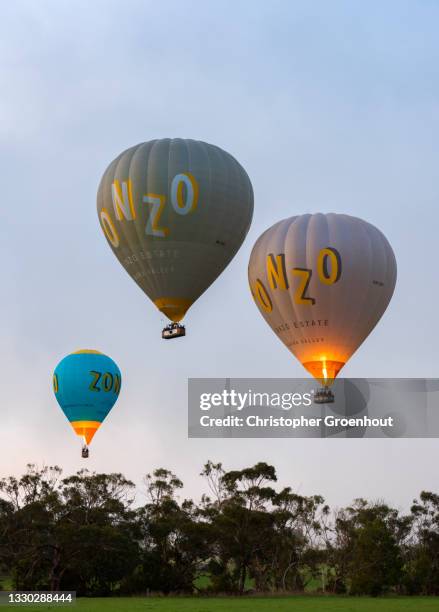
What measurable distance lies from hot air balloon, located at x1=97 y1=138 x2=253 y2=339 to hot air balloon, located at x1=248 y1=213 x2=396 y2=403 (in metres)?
2.25

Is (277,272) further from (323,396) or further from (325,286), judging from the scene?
(323,396)

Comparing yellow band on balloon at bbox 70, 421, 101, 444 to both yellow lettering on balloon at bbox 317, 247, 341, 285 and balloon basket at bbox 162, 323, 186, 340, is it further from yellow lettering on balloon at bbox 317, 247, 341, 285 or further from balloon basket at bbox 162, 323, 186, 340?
yellow lettering on balloon at bbox 317, 247, 341, 285

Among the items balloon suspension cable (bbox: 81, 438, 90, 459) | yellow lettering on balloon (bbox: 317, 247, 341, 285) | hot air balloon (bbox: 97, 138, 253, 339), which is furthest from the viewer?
balloon suspension cable (bbox: 81, 438, 90, 459)

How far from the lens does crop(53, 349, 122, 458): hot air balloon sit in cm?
4747

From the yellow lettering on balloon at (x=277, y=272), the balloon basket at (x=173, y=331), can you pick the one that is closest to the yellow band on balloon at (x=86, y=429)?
the balloon basket at (x=173, y=331)

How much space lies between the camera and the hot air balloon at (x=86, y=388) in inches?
1869

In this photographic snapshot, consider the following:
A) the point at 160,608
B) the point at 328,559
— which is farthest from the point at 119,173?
the point at 328,559

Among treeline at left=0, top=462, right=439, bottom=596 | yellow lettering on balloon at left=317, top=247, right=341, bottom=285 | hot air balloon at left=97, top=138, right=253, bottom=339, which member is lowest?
treeline at left=0, top=462, right=439, bottom=596

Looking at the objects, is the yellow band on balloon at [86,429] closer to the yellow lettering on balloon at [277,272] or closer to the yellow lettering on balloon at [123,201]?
the yellow lettering on balloon at [123,201]

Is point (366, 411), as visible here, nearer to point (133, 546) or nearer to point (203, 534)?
point (203, 534)

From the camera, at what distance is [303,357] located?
35062mm

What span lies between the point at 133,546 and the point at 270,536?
864cm

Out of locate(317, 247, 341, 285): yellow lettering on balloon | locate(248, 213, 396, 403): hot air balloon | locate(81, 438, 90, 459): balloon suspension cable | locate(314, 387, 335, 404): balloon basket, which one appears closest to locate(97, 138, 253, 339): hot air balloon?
locate(248, 213, 396, 403): hot air balloon

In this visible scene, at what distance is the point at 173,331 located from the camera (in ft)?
118
